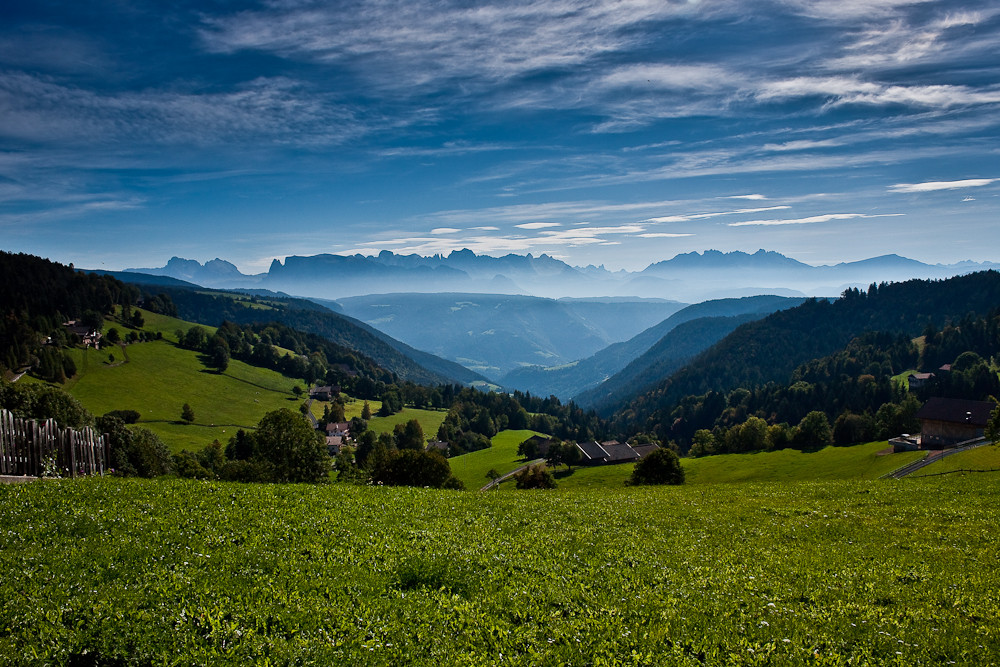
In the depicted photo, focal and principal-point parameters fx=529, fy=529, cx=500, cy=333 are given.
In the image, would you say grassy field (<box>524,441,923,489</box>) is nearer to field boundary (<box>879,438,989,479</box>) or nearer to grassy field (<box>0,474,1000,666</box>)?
field boundary (<box>879,438,989,479</box>)

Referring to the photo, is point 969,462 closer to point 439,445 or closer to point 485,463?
point 485,463

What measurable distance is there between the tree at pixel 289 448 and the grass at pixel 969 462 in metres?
58.7

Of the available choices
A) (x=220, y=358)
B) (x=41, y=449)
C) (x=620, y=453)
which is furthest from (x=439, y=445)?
(x=41, y=449)

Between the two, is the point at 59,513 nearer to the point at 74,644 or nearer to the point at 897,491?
the point at 74,644

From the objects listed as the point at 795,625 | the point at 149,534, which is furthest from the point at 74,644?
the point at 795,625

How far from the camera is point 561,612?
33.0 ft

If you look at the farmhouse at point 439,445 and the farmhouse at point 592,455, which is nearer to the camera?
the farmhouse at point 592,455

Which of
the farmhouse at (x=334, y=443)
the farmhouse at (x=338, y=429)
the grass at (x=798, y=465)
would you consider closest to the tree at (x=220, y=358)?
the farmhouse at (x=338, y=429)

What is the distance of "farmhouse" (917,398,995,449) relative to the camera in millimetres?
81312

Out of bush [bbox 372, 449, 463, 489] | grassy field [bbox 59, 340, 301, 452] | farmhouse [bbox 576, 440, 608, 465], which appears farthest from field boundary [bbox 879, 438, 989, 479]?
grassy field [bbox 59, 340, 301, 452]

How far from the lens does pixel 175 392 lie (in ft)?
513

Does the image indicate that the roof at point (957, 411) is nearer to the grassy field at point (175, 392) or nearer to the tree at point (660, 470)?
the tree at point (660, 470)

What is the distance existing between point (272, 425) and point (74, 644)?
47706mm

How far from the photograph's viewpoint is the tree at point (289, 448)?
5231 cm
